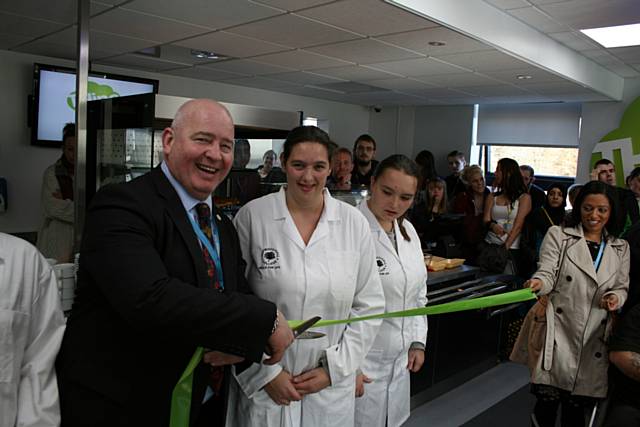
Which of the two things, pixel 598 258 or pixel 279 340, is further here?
pixel 598 258

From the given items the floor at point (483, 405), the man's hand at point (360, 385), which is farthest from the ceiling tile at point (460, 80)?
the man's hand at point (360, 385)

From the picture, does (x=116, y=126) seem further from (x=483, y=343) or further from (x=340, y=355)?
(x=483, y=343)

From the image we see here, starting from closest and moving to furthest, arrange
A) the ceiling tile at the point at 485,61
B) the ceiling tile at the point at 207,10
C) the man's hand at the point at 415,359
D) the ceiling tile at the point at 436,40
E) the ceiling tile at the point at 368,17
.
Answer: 1. the man's hand at the point at 415,359
2. the ceiling tile at the point at 368,17
3. the ceiling tile at the point at 207,10
4. the ceiling tile at the point at 436,40
5. the ceiling tile at the point at 485,61

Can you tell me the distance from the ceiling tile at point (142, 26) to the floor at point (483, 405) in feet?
10.8

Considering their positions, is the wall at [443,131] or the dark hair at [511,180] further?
the wall at [443,131]

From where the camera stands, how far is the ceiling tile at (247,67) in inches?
224

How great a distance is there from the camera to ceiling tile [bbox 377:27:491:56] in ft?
12.8

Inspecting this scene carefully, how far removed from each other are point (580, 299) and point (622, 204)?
722mm

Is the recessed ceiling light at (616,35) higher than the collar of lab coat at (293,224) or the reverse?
higher

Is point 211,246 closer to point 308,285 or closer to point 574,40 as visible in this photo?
point 308,285

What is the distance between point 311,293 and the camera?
5.08 ft

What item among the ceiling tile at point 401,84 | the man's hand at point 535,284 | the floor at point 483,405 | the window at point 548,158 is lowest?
the floor at point 483,405

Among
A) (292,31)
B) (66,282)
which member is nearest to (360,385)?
(66,282)

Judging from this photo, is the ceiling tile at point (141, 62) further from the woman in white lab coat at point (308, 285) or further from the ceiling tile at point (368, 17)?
the woman in white lab coat at point (308, 285)
